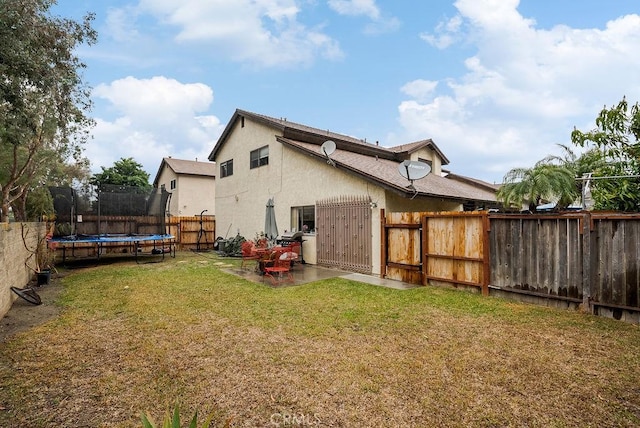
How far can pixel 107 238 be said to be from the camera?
12508mm

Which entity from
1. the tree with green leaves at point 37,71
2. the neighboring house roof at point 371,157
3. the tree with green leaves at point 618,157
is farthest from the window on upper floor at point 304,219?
the tree with green leaves at point 37,71

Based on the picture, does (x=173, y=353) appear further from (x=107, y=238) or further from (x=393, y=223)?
(x=107, y=238)

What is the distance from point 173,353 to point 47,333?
94.0 inches

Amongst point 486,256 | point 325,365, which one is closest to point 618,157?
point 486,256

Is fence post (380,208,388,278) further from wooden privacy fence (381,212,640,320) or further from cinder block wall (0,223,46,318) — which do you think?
cinder block wall (0,223,46,318)

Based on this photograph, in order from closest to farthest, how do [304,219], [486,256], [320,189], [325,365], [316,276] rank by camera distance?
1. [325,365]
2. [486,256]
3. [316,276]
4. [320,189]
5. [304,219]

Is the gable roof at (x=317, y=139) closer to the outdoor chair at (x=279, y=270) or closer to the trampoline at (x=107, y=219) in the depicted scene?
the trampoline at (x=107, y=219)

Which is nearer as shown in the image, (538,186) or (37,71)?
(37,71)

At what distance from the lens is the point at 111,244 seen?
15.2 meters

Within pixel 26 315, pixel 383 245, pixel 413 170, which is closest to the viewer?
pixel 26 315

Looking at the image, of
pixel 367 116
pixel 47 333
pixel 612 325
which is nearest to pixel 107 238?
pixel 47 333

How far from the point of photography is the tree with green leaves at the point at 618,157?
7.16 m

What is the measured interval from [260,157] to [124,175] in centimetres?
2579

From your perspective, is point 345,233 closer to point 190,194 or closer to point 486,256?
point 486,256
